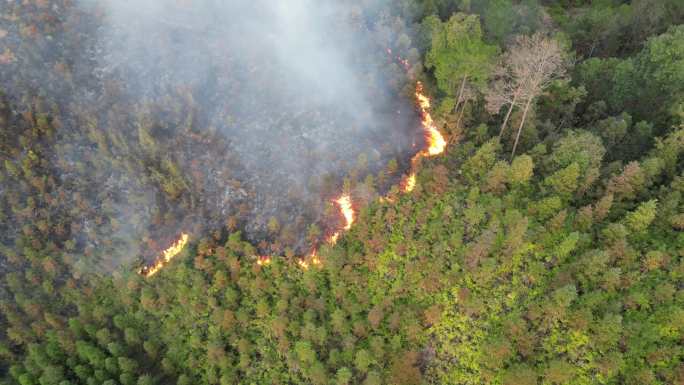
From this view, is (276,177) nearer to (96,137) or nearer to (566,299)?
(96,137)

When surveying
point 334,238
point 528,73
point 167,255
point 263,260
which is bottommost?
point 167,255

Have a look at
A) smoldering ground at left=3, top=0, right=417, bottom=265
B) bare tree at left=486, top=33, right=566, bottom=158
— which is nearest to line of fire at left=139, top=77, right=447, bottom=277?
smoldering ground at left=3, top=0, right=417, bottom=265

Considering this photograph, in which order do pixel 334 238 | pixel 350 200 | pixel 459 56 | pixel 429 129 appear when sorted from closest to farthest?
pixel 334 238 < pixel 350 200 < pixel 459 56 < pixel 429 129

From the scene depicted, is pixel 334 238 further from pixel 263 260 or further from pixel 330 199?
pixel 263 260

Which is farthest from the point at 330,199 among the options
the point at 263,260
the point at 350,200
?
the point at 263,260

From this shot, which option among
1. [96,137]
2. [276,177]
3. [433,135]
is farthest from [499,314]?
[96,137]

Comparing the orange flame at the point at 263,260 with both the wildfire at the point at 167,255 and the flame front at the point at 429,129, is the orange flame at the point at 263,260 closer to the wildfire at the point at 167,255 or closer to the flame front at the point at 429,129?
the wildfire at the point at 167,255

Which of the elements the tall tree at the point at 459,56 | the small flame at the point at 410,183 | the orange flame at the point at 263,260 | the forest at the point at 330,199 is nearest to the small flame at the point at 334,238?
the forest at the point at 330,199
